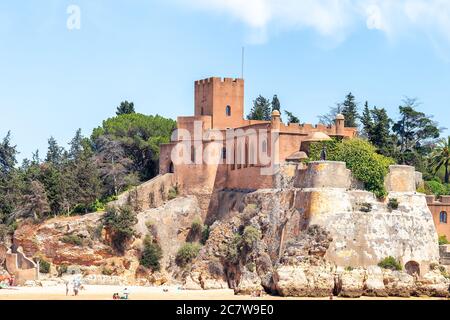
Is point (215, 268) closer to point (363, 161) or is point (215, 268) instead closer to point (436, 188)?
point (363, 161)

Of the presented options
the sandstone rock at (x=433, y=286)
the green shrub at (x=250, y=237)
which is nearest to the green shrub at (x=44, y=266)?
the green shrub at (x=250, y=237)

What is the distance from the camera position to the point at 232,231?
76.5m

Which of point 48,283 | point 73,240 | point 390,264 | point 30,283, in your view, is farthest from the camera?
point 73,240

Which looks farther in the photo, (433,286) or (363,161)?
(363,161)

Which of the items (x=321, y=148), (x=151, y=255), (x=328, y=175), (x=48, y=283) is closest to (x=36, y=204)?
(x=48, y=283)

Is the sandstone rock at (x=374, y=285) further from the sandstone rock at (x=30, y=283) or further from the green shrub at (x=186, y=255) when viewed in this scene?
the sandstone rock at (x=30, y=283)

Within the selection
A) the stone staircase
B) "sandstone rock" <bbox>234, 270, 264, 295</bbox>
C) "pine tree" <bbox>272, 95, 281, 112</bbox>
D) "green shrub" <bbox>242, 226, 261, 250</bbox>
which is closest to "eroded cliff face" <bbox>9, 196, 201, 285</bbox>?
the stone staircase

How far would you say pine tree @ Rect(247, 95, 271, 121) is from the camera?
95.1m

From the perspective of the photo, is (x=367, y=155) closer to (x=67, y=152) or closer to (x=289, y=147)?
(x=289, y=147)

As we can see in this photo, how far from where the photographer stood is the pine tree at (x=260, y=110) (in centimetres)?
9512

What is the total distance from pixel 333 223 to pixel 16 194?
22.8 meters

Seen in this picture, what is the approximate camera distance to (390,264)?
71062 mm

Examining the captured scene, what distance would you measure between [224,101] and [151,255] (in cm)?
1234
